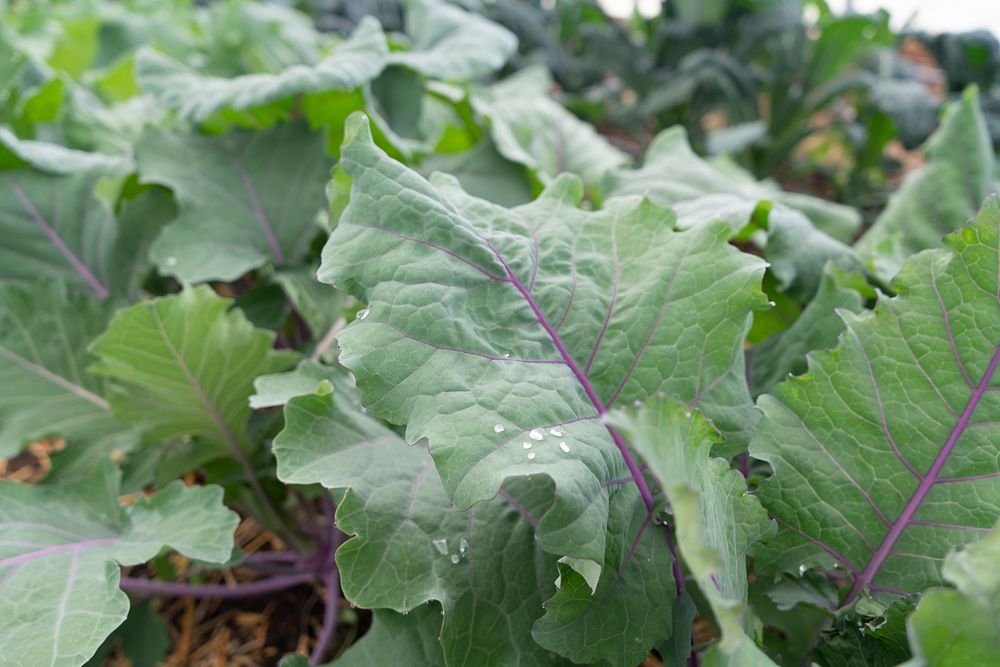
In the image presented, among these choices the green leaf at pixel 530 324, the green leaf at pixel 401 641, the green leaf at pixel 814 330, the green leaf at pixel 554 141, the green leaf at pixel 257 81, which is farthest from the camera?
the green leaf at pixel 554 141

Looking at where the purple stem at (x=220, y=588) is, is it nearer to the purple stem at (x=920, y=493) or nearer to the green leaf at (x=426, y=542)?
the green leaf at (x=426, y=542)

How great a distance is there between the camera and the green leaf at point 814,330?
762 millimetres

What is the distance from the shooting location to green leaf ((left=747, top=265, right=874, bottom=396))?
76cm

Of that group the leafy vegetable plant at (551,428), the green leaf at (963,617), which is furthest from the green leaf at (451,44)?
the green leaf at (963,617)

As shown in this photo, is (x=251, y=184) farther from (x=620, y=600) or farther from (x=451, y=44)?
(x=620, y=600)

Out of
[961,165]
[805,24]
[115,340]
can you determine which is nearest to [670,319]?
[115,340]

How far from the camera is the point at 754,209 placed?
0.90 m

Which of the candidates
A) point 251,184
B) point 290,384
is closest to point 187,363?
point 290,384

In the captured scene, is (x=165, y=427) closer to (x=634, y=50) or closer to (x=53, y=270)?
(x=53, y=270)

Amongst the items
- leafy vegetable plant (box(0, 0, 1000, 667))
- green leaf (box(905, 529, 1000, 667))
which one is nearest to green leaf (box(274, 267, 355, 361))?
leafy vegetable plant (box(0, 0, 1000, 667))

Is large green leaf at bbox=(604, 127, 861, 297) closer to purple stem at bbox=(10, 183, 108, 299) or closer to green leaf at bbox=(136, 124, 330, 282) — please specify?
green leaf at bbox=(136, 124, 330, 282)

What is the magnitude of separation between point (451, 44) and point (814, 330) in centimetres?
72

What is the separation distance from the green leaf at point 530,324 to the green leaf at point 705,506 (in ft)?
0.23

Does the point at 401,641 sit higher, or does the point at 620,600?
the point at 620,600
